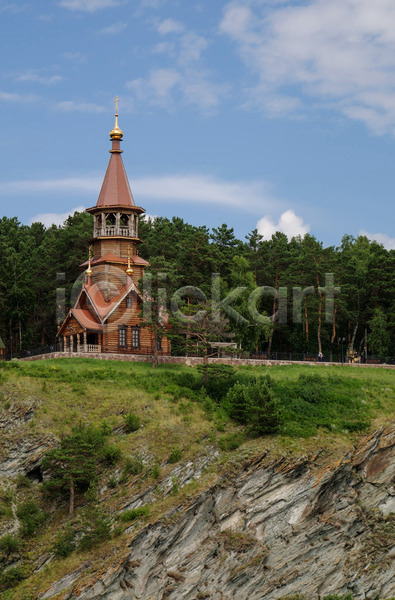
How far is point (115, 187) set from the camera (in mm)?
55281

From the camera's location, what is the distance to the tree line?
58.7m

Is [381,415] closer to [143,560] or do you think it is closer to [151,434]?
[151,434]

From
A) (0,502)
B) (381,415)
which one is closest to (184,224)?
(381,415)

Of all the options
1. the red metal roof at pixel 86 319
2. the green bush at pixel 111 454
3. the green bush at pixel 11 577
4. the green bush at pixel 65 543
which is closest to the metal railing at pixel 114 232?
the red metal roof at pixel 86 319

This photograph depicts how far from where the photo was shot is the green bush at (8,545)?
33781 millimetres

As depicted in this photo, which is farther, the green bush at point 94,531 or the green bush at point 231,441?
the green bush at point 231,441

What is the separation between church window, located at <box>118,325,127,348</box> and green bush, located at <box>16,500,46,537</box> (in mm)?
17510

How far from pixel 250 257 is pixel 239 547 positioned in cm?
3571

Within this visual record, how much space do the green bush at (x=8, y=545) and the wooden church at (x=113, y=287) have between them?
59.7 ft

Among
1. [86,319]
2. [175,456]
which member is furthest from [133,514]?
[86,319]

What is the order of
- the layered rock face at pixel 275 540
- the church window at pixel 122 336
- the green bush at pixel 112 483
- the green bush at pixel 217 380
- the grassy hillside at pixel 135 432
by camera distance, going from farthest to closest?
the church window at pixel 122 336 < the green bush at pixel 217 380 < the green bush at pixel 112 483 < the layered rock face at pixel 275 540 < the grassy hillside at pixel 135 432

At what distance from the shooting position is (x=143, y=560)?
3378 cm

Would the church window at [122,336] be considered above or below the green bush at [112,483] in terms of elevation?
above

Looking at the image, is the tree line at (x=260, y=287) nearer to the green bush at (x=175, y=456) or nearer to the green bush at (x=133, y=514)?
the green bush at (x=175, y=456)
